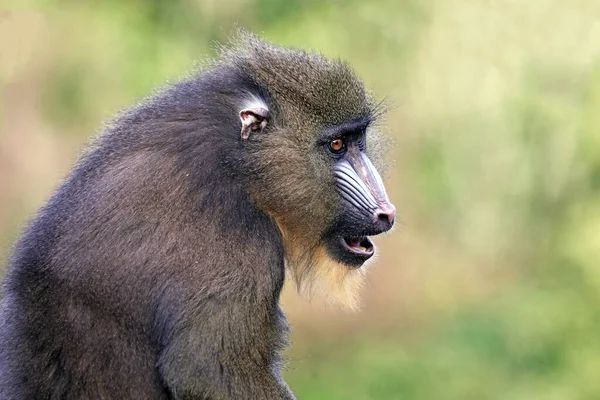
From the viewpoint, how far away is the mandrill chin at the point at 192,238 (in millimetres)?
5297

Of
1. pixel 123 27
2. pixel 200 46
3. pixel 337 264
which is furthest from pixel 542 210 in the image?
pixel 337 264

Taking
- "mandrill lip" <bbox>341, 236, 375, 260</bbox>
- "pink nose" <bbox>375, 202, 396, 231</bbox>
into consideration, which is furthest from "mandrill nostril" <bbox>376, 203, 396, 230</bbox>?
"mandrill lip" <bbox>341, 236, 375, 260</bbox>

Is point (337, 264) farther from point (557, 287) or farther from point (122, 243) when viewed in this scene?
point (557, 287)

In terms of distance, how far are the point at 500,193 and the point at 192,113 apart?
8.47 metres

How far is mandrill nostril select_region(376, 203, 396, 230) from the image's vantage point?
18.5ft

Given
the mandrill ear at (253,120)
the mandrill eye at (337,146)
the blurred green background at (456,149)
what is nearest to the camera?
the mandrill ear at (253,120)

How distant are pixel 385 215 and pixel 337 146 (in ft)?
Result: 1.47

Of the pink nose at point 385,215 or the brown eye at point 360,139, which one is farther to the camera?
the brown eye at point 360,139

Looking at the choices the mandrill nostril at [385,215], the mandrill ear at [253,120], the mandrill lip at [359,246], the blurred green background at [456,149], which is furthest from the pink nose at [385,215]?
the blurred green background at [456,149]

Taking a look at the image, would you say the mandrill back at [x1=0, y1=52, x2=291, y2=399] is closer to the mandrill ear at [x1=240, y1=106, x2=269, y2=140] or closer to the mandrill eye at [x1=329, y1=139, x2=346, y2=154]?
the mandrill ear at [x1=240, y1=106, x2=269, y2=140]

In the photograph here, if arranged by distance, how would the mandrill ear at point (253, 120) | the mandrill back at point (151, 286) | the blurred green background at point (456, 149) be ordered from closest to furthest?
the mandrill back at point (151, 286)
the mandrill ear at point (253, 120)
the blurred green background at point (456, 149)

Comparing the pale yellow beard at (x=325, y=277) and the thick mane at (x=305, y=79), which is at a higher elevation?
the thick mane at (x=305, y=79)

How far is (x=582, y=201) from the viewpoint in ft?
44.4

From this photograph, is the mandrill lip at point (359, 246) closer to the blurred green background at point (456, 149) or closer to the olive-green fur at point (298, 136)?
the olive-green fur at point (298, 136)
